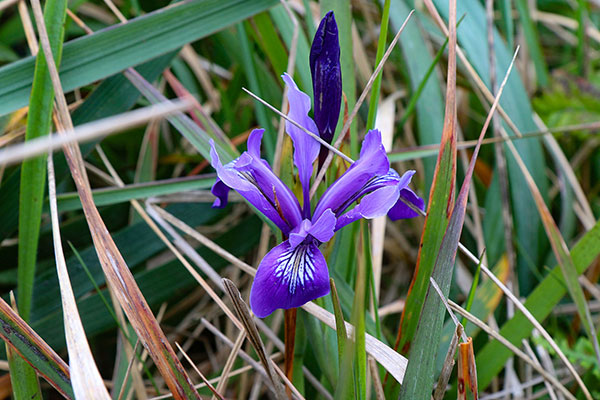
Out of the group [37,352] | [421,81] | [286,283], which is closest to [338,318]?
[286,283]

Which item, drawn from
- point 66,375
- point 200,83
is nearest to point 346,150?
point 66,375

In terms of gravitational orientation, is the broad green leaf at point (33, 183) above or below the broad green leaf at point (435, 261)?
above

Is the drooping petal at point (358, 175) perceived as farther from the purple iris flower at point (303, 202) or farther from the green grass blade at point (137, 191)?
the green grass blade at point (137, 191)

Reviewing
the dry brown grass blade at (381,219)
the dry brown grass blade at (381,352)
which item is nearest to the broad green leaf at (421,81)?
the dry brown grass blade at (381,219)

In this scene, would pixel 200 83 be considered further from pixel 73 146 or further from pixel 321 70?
pixel 321 70

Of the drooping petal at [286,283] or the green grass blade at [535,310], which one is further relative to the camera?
the green grass blade at [535,310]

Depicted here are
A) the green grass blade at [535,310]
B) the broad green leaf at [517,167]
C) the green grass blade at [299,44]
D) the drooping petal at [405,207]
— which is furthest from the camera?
the broad green leaf at [517,167]

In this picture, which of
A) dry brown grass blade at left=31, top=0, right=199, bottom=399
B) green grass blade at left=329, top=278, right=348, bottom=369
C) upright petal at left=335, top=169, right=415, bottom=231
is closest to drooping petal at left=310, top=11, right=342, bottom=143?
upright petal at left=335, top=169, right=415, bottom=231
